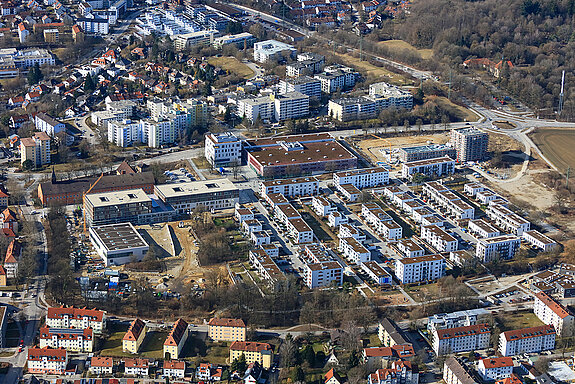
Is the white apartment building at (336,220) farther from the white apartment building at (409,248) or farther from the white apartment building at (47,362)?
the white apartment building at (47,362)

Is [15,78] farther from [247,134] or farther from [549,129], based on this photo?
[549,129]

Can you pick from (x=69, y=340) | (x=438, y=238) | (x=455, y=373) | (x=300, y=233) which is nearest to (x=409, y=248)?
(x=438, y=238)

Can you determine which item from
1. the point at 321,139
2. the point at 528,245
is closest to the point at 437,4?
the point at 321,139

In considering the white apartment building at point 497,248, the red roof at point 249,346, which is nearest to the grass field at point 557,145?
the white apartment building at point 497,248

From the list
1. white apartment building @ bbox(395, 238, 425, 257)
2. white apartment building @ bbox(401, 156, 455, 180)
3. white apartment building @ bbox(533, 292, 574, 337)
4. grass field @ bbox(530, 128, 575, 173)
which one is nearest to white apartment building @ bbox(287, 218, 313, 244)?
white apartment building @ bbox(395, 238, 425, 257)

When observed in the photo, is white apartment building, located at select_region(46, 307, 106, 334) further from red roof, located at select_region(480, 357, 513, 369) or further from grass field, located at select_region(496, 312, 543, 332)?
grass field, located at select_region(496, 312, 543, 332)

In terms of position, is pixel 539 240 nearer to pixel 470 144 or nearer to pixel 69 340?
pixel 470 144
